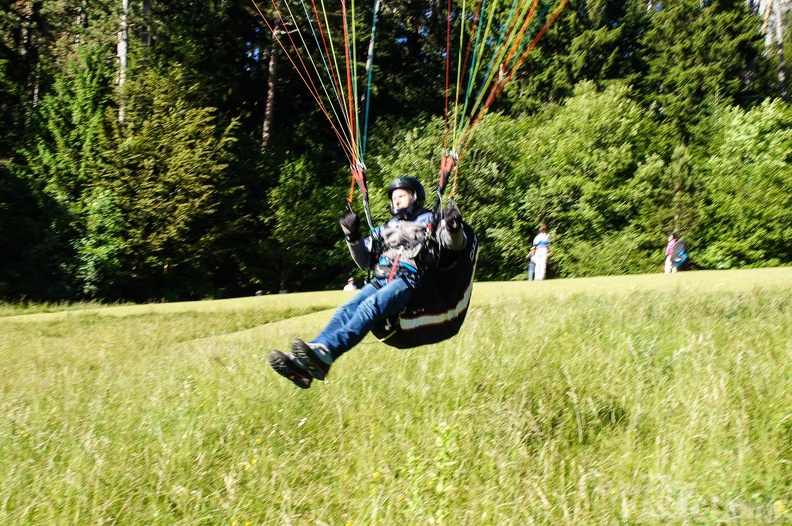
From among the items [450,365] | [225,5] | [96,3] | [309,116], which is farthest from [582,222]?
[450,365]

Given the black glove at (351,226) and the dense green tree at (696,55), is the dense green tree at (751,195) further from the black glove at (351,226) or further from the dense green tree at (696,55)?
the black glove at (351,226)

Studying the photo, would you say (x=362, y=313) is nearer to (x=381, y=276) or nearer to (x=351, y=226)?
(x=381, y=276)

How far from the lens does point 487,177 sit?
98.4 ft

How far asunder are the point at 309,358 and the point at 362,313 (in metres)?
0.55

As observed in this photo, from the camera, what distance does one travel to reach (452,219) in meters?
4.76

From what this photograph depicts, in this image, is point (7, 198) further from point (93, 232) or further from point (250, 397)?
point (250, 397)

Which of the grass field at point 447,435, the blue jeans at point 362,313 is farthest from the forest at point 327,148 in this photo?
the blue jeans at point 362,313

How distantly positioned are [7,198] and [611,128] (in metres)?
23.4

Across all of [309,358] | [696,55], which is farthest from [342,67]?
[309,358]

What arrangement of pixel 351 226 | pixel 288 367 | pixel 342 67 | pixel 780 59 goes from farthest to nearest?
pixel 780 59 < pixel 342 67 < pixel 351 226 < pixel 288 367

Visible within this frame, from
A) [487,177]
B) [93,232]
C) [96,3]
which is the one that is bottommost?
[93,232]

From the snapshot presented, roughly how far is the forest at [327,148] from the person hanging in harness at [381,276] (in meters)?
21.6

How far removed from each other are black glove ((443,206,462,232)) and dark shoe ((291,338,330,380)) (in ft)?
4.02

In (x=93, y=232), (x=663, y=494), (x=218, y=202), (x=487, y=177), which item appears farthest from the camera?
(x=487, y=177)
